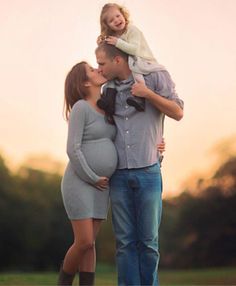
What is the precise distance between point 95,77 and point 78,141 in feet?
1.32

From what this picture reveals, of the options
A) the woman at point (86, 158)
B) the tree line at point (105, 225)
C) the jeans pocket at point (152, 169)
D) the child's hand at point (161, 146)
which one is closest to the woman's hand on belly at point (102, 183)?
the woman at point (86, 158)

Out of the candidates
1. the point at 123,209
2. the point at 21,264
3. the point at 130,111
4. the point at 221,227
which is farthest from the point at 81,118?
Result: the point at 221,227

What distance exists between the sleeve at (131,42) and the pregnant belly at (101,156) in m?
0.53

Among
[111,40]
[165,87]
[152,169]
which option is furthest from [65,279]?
[111,40]

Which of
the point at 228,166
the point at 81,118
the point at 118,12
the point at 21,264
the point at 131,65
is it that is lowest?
the point at 21,264

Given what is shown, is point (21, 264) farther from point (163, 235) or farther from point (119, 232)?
point (119, 232)

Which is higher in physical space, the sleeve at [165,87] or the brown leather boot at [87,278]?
the sleeve at [165,87]

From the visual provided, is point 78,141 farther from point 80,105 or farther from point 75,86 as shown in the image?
point 75,86

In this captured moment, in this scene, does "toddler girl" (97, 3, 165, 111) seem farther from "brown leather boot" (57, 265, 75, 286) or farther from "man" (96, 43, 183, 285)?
"brown leather boot" (57, 265, 75, 286)

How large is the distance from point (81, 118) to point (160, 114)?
0.47 metres

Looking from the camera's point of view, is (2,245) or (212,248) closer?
(2,245)

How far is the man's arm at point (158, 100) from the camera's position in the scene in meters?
4.29

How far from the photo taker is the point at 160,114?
4.46 metres

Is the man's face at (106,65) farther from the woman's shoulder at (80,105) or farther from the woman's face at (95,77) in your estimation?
the woman's shoulder at (80,105)
